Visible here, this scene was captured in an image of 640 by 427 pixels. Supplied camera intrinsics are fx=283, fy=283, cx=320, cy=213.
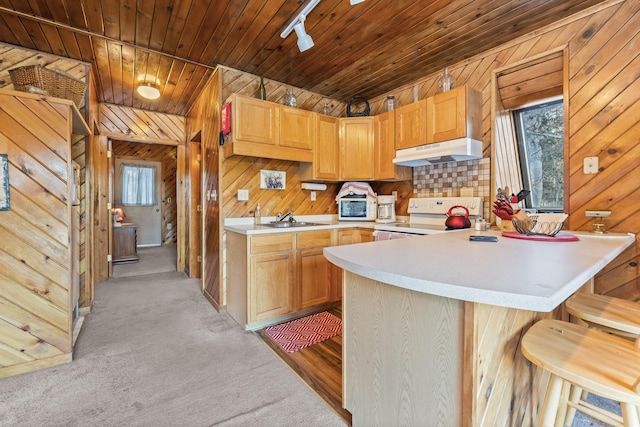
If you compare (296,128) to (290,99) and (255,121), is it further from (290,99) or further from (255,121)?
(255,121)

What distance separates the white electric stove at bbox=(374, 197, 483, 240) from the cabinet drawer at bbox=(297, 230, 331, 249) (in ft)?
1.66

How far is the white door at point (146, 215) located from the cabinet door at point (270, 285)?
235 inches

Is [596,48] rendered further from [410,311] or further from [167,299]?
[167,299]

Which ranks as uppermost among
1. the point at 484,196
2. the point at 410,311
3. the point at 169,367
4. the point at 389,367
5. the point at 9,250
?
the point at 484,196

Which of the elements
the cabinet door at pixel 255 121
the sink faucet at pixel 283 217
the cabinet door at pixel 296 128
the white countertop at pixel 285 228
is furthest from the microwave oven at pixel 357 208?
the cabinet door at pixel 255 121

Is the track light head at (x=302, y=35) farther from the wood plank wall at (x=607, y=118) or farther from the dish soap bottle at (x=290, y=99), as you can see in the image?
the wood plank wall at (x=607, y=118)

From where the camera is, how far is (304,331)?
254 centimetres

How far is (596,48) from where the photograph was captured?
2064 mm

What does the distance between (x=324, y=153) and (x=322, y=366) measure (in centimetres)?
221

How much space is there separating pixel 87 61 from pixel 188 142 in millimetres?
1631

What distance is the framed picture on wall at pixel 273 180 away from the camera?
3.21 meters

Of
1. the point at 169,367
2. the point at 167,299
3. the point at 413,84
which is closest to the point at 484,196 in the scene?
the point at 413,84

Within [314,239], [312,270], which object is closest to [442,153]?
[314,239]

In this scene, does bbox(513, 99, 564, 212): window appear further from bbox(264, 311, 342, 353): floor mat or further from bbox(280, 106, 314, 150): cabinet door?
bbox(264, 311, 342, 353): floor mat
